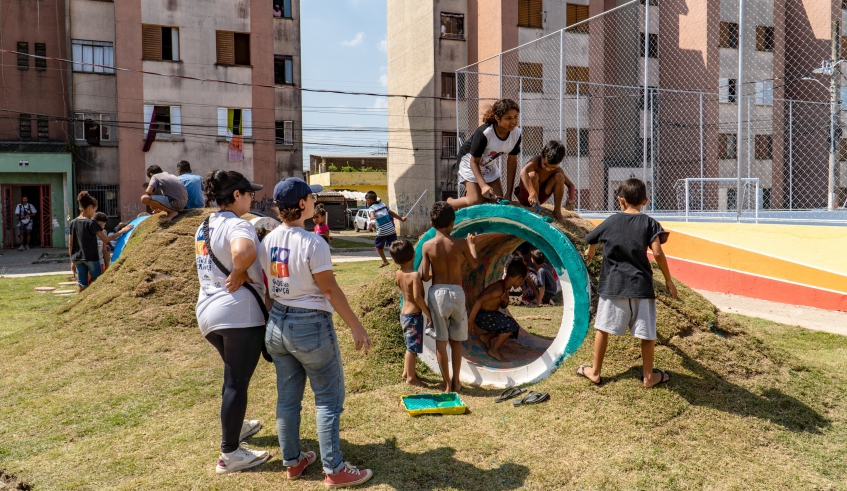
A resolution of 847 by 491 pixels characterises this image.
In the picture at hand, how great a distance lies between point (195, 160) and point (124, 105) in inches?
127

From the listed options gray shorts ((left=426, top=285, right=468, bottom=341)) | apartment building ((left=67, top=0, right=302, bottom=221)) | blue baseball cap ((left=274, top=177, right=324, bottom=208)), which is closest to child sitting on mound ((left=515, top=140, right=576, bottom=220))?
gray shorts ((left=426, top=285, right=468, bottom=341))

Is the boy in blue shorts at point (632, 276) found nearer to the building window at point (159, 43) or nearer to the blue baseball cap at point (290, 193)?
the blue baseball cap at point (290, 193)

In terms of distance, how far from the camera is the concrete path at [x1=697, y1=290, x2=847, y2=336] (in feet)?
27.9

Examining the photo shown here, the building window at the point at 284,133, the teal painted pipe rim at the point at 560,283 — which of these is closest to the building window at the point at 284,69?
the building window at the point at 284,133

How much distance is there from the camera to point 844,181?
18328 millimetres

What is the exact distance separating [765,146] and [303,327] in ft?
56.1

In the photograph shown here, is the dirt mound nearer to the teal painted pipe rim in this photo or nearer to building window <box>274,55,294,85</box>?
the teal painted pipe rim

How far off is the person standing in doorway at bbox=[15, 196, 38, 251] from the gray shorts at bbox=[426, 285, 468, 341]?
2401 cm

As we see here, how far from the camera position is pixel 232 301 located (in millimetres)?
4156

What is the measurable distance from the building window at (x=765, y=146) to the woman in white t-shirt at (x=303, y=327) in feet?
53.2

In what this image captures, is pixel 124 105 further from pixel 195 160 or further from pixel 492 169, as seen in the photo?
pixel 492 169

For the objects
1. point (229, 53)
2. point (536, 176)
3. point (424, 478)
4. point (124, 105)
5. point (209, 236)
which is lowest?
point (424, 478)

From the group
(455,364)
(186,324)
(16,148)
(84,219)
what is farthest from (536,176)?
(16,148)

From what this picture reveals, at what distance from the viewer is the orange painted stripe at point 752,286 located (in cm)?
956
